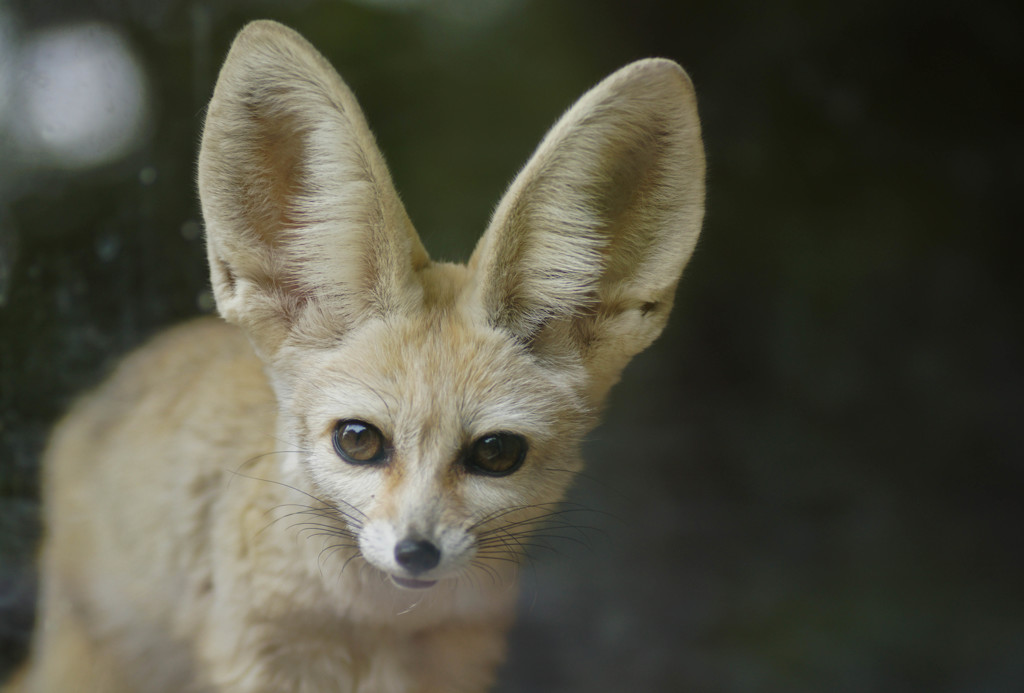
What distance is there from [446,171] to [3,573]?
1.43m

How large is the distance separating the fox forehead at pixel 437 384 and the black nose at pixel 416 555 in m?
0.16

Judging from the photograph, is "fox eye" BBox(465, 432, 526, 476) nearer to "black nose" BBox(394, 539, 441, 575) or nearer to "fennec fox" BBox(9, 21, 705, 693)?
"fennec fox" BBox(9, 21, 705, 693)

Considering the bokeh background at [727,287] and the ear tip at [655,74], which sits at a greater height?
the ear tip at [655,74]

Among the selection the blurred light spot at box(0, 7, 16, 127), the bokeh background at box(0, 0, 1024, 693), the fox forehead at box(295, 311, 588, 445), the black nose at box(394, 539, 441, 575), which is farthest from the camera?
the bokeh background at box(0, 0, 1024, 693)

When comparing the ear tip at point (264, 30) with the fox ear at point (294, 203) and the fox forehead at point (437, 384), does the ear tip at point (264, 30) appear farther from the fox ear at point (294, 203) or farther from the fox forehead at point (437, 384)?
the fox forehead at point (437, 384)

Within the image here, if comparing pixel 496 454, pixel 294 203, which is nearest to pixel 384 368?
pixel 496 454

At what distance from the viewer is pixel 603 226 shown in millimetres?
1353

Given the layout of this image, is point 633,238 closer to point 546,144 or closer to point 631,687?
point 546,144

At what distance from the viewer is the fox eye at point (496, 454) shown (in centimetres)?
127

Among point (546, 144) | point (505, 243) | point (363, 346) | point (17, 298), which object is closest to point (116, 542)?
point (17, 298)

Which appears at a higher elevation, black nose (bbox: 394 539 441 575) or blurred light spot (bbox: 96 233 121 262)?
blurred light spot (bbox: 96 233 121 262)

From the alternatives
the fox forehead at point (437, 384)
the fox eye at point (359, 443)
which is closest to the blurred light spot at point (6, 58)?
the fox forehead at point (437, 384)

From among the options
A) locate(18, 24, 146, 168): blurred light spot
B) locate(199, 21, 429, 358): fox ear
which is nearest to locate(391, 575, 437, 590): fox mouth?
locate(199, 21, 429, 358): fox ear

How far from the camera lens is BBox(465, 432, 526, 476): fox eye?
1.27 metres
